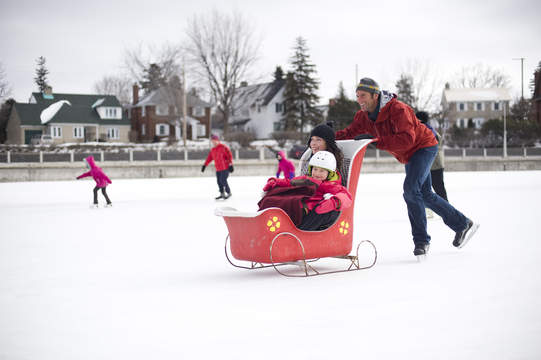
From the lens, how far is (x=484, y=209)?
9820 mm

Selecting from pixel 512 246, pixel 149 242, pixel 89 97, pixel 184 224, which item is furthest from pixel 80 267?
pixel 89 97

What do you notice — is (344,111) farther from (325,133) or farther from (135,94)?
(325,133)

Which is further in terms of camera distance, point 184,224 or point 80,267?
point 184,224

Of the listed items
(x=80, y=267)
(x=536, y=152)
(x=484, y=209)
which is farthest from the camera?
(x=536, y=152)

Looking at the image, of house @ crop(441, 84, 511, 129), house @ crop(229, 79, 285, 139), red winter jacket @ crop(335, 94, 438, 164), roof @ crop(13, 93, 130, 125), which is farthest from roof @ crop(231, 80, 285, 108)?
red winter jacket @ crop(335, 94, 438, 164)

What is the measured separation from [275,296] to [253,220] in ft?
2.16

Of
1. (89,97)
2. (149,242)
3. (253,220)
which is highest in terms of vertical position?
(89,97)

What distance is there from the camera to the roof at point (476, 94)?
2456 inches

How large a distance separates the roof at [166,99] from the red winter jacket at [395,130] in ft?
140

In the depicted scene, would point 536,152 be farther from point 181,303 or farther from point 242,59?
point 181,303

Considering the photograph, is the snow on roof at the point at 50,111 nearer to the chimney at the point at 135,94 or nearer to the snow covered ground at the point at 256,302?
the chimney at the point at 135,94

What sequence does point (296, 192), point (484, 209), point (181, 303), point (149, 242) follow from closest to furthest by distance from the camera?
point (181, 303) → point (296, 192) → point (149, 242) → point (484, 209)

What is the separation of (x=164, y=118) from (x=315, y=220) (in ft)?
159

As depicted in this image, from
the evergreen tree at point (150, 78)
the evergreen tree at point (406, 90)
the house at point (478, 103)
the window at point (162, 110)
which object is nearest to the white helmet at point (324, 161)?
the window at point (162, 110)
